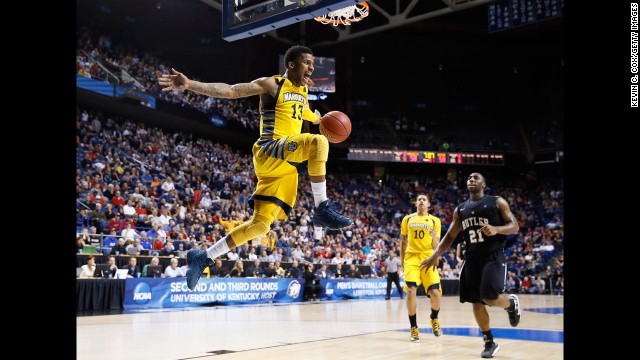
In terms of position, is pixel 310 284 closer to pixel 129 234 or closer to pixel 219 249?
pixel 129 234

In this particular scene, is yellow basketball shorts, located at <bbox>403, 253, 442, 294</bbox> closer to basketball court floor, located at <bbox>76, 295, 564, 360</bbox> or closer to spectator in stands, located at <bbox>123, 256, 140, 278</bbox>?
basketball court floor, located at <bbox>76, 295, 564, 360</bbox>

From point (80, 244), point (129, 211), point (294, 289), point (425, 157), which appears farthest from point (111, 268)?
point (425, 157)

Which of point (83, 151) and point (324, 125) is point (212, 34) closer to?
point (83, 151)

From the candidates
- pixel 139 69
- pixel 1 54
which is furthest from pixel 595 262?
pixel 139 69

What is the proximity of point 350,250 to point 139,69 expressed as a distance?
11044 millimetres

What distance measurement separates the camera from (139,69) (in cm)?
2506

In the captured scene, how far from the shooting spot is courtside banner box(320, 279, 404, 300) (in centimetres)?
2073

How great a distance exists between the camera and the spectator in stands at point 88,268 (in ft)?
44.5

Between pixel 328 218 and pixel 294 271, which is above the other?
pixel 328 218

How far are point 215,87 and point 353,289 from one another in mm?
17297

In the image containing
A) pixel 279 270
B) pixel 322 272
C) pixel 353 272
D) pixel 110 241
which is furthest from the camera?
pixel 353 272

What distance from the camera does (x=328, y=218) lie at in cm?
510

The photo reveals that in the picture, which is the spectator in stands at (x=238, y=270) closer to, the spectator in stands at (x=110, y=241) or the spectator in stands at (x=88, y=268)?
the spectator in stands at (x=110, y=241)

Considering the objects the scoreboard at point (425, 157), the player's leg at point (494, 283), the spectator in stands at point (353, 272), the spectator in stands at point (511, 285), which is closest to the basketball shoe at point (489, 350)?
the player's leg at point (494, 283)
